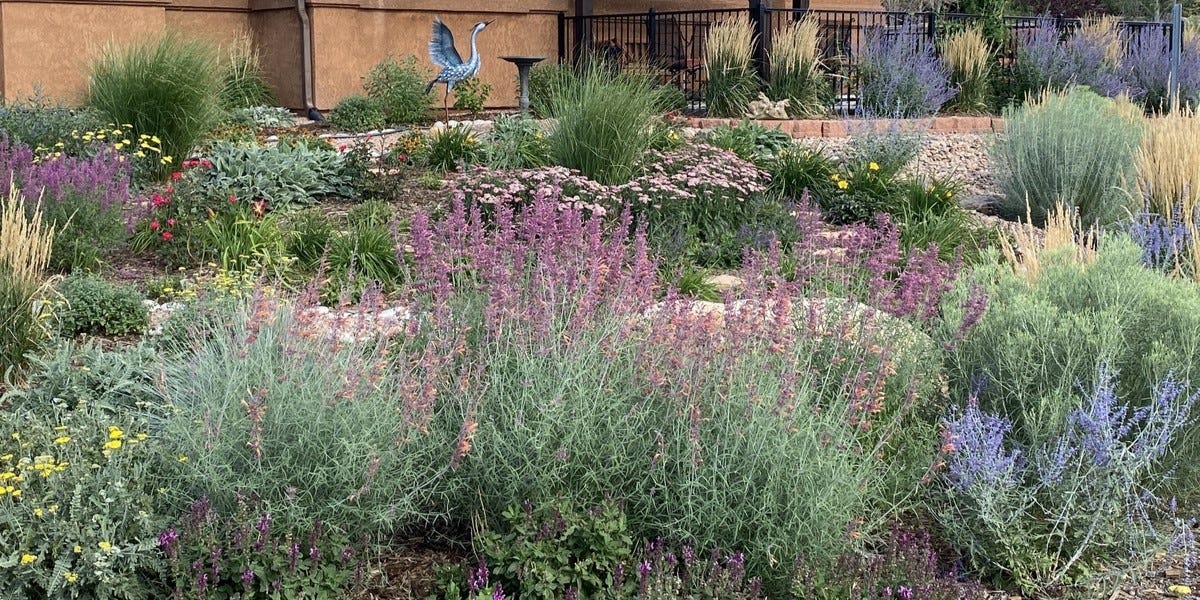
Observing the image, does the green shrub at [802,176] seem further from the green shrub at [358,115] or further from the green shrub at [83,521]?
the green shrub at [83,521]

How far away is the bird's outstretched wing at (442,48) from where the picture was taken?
12195 millimetres

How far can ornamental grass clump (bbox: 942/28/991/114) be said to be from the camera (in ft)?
43.5

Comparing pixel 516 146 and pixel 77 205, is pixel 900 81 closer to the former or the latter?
pixel 516 146

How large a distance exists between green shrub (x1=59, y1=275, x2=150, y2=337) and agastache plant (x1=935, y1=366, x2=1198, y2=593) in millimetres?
3563

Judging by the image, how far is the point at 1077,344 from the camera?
3881mm

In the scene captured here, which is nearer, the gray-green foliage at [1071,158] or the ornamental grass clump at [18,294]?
the ornamental grass clump at [18,294]

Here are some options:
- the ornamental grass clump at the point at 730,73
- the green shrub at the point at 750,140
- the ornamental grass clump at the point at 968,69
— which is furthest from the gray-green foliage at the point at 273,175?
the ornamental grass clump at the point at 968,69

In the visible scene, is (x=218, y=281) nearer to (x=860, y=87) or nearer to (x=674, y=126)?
(x=674, y=126)

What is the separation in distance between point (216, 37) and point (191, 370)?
34.1ft

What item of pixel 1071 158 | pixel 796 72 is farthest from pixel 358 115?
pixel 1071 158

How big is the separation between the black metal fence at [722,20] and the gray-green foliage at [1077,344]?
26.7 ft

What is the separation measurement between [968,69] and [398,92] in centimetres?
596

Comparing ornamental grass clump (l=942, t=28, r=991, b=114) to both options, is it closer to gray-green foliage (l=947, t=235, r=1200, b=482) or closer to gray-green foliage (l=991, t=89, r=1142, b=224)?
gray-green foliage (l=991, t=89, r=1142, b=224)

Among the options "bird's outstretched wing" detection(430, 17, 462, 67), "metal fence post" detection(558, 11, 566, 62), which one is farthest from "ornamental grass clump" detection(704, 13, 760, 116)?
"metal fence post" detection(558, 11, 566, 62)
